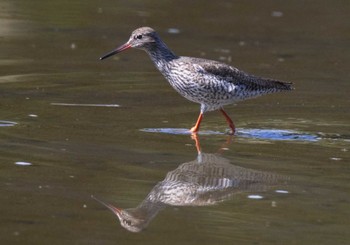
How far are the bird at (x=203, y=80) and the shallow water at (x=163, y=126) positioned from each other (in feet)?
1.17

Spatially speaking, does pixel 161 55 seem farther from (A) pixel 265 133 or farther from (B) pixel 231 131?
(A) pixel 265 133

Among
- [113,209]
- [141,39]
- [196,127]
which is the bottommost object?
[113,209]

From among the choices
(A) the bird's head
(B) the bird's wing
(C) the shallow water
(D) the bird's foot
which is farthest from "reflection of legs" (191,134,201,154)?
(A) the bird's head

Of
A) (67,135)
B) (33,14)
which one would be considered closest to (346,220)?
(67,135)

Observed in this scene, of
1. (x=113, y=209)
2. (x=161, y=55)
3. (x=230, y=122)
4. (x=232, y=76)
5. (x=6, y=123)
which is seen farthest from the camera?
(x=161, y=55)

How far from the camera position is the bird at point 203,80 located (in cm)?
1188

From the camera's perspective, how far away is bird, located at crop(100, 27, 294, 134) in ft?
39.0

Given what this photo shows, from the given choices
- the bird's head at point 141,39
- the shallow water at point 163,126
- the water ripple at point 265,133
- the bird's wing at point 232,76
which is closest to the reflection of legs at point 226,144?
the shallow water at point 163,126

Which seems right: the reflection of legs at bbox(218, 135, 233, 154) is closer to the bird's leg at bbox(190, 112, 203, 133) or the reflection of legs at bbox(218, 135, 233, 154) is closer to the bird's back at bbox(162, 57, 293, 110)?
the bird's leg at bbox(190, 112, 203, 133)

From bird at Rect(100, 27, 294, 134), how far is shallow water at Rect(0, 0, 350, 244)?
357mm

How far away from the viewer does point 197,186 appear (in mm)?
9336

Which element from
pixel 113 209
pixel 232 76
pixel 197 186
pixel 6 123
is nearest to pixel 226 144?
pixel 232 76

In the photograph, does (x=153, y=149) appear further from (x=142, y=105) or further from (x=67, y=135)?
(x=142, y=105)

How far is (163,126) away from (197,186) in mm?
2576
